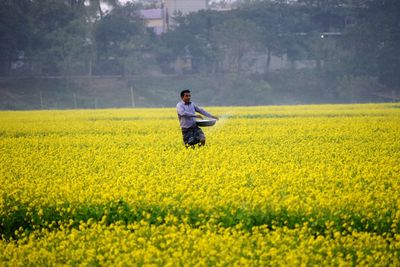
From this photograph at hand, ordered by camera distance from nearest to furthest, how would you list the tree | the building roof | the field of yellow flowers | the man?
the field of yellow flowers, the man, the tree, the building roof

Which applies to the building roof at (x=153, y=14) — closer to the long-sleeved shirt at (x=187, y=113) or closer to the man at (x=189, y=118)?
the man at (x=189, y=118)

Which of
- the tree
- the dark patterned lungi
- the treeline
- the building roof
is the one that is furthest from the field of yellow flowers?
the building roof

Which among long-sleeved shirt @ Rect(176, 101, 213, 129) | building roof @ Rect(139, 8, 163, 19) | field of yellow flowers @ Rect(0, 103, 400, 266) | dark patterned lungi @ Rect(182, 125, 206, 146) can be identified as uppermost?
building roof @ Rect(139, 8, 163, 19)

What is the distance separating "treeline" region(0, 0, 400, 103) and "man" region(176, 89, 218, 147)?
4763cm

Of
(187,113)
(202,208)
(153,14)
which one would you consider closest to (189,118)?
(187,113)

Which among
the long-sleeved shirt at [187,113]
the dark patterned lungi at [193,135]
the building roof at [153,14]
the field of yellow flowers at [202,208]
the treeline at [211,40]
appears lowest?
the field of yellow flowers at [202,208]

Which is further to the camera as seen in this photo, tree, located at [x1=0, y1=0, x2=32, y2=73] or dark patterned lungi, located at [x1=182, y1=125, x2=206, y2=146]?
tree, located at [x1=0, y1=0, x2=32, y2=73]

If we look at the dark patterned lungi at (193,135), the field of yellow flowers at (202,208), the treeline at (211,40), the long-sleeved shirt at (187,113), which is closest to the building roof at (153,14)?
the treeline at (211,40)

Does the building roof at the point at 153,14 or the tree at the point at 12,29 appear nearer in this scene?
the tree at the point at 12,29

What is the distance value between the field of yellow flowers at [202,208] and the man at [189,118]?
45cm

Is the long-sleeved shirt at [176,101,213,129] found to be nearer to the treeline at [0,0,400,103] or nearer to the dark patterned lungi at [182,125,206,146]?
the dark patterned lungi at [182,125,206,146]

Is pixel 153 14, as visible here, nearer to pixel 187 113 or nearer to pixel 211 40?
pixel 211 40

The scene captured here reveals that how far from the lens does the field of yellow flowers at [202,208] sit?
747cm

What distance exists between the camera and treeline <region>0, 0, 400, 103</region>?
63.7 metres
